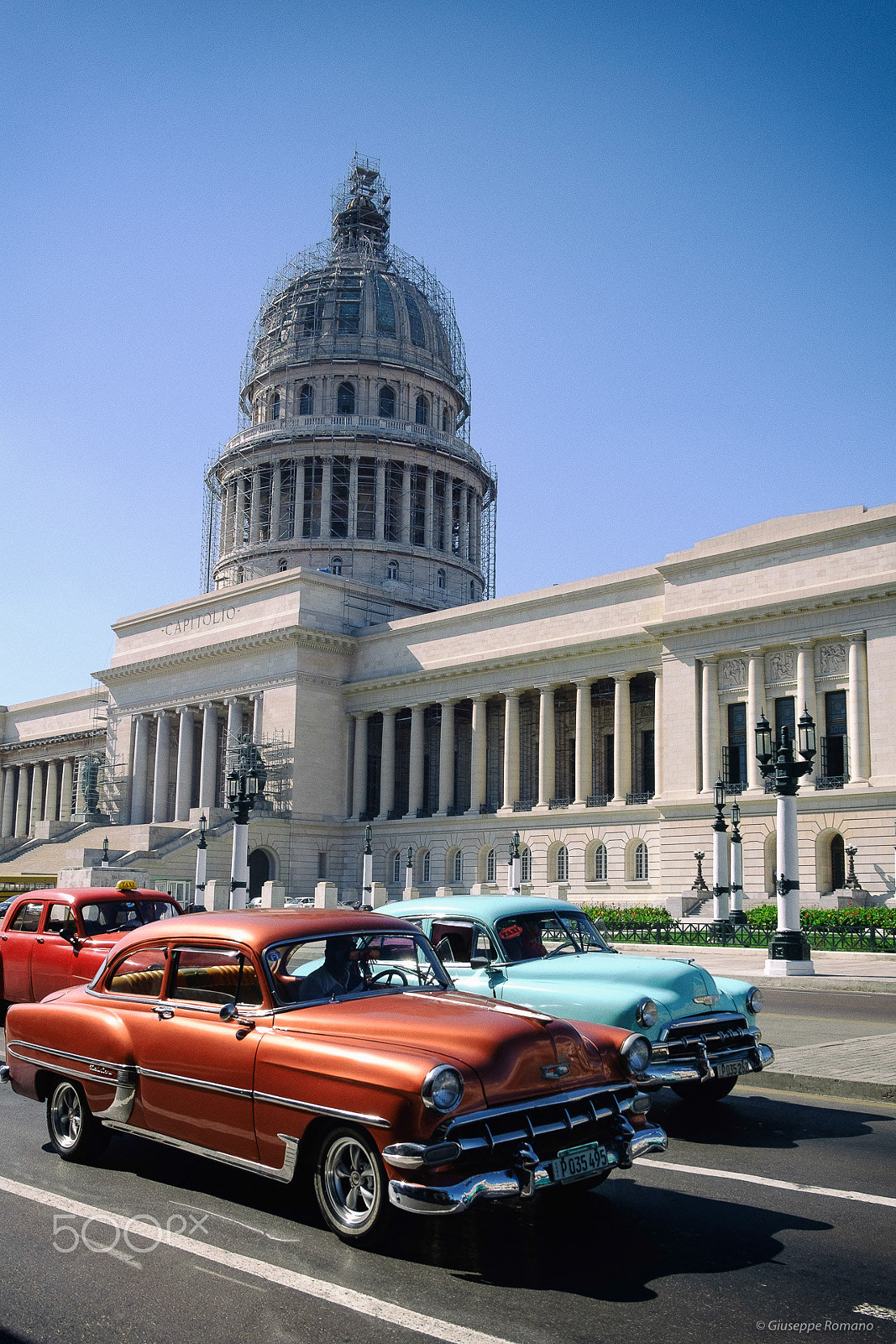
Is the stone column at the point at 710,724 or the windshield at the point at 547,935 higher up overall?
the stone column at the point at 710,724

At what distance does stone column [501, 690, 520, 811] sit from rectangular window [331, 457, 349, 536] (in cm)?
2776

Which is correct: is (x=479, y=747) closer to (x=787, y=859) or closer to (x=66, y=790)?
(x=787, y=859)

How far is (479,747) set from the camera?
61000mm

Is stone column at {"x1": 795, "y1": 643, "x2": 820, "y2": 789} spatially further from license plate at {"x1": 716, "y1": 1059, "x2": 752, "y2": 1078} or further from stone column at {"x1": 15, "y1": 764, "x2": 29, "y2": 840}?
stone column at {"x1": 15, "y1": 764, "x2": 29, "y2": 840}

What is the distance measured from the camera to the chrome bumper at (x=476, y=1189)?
6.07 metres

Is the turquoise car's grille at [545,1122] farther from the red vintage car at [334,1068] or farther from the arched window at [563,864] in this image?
the arched window at [563,864]

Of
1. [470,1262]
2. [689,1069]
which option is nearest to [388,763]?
[689,1069]

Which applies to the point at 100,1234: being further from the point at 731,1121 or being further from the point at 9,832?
the point at 9,832

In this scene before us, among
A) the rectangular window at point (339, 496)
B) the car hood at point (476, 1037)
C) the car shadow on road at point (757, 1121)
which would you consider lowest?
the car shadow on road at point (757, 1121)

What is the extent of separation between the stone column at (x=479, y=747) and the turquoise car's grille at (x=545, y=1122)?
175 feet

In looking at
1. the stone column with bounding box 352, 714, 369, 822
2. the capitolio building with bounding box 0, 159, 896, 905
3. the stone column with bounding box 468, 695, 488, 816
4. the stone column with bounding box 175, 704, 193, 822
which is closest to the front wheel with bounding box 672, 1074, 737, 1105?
the capitolio building with bounding box 0, 159, 896, 905

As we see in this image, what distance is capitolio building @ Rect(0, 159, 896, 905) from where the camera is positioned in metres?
46.6

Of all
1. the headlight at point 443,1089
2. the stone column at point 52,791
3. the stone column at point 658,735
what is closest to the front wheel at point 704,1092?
the headlight at point 443,1089

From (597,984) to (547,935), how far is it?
1343 mm
